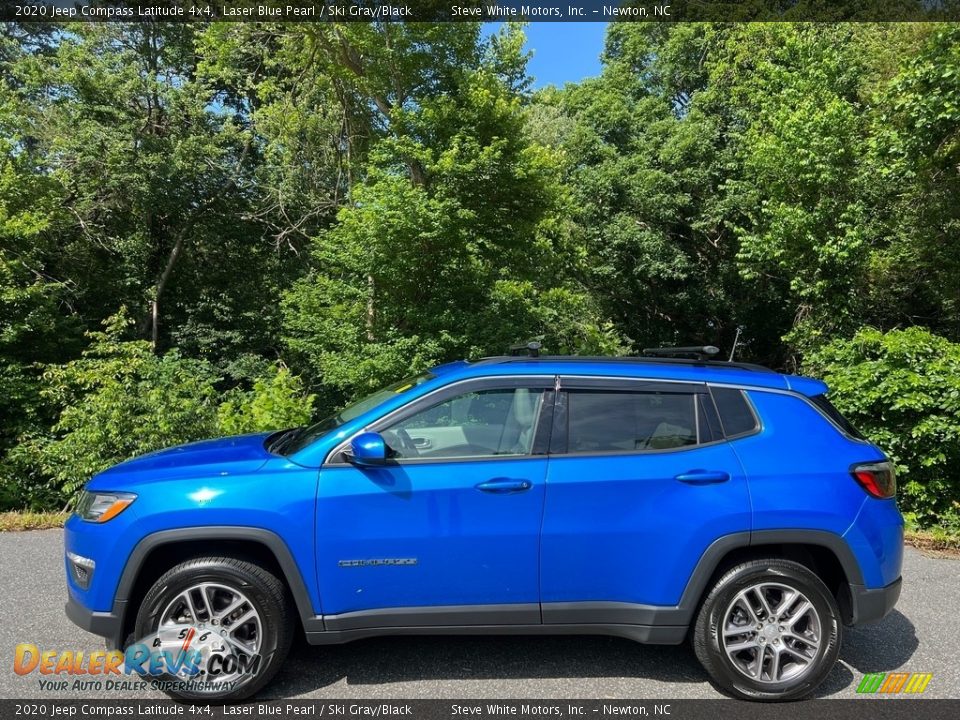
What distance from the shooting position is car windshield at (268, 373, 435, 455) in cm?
357

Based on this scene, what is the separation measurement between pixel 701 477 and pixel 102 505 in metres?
3.04

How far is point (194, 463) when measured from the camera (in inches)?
135

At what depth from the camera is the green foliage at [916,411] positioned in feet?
23.1

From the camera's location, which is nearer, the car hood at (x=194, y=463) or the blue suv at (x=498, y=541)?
the blue suv at (x=498, y=541)

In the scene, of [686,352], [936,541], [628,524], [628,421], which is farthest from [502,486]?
[936,541]

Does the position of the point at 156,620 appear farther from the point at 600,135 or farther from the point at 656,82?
the point at 656,82

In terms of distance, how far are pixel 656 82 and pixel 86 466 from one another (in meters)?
21.5

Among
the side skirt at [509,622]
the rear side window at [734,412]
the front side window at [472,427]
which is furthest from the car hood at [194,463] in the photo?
the rear side window at [734,412]

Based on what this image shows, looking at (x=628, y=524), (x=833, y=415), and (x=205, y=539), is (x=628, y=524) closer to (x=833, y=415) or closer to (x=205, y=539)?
(x=833, y=415)

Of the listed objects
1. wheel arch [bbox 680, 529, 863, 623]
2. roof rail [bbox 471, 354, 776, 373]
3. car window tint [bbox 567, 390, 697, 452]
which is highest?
roof rail [bbox 471, 354, 776, 373]

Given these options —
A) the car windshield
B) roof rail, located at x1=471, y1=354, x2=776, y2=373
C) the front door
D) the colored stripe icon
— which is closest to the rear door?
the front door

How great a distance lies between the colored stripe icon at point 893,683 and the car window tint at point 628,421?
1559 millimetres

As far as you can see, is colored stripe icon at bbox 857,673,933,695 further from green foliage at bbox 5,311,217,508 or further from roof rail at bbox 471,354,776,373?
green foliage at bbox 5,311,217,508

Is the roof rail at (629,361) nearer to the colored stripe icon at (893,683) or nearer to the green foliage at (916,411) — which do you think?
the colored stripe icon at (893,683)
